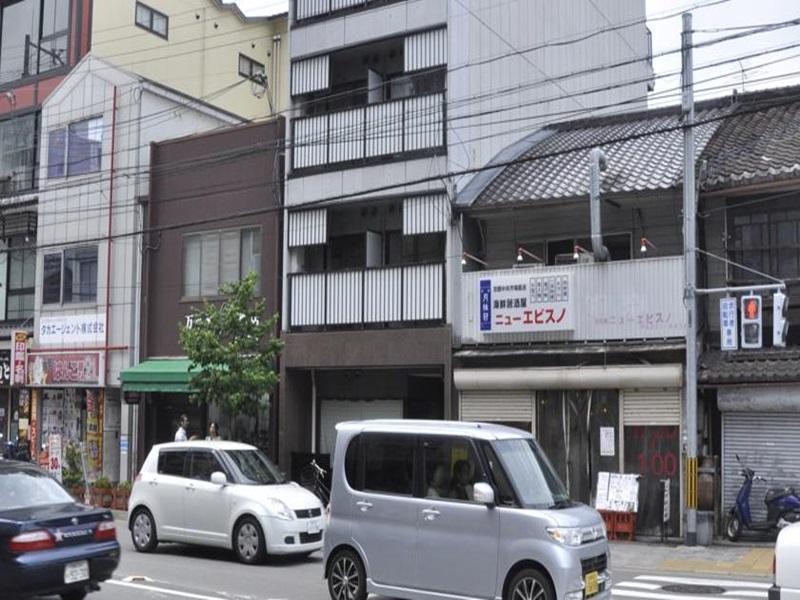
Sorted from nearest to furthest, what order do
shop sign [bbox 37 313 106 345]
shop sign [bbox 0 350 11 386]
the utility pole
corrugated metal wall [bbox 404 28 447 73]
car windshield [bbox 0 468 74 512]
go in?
1. car windshield [bbox 0 468 74 512]
2. the utility pole
3. corrugated metal wall [bbox 404 28 447 73]
4. shop sign [bbox 37 313 106 345]
5. shop sign [bbox 0 350 11 386]

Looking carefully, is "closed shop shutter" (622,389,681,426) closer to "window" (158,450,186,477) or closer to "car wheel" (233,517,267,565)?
"car wheel" (233,517,267,565)

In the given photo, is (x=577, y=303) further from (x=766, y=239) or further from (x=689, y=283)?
(x=766, y=239)

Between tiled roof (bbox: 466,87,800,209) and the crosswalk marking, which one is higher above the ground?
tiled roof (bbox: 466,87,800,209)

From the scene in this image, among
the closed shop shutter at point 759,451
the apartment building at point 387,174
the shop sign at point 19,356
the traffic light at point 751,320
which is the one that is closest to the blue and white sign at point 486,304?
the apartment building at point 387,174

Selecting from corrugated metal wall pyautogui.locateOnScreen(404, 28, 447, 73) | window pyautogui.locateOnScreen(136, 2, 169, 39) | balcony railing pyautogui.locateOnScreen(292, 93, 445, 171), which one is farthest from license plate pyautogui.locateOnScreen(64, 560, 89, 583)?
window pyautogui.locateOnScreen(136, 2, 169, 39)

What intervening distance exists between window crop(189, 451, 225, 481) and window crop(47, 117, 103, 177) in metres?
13.5

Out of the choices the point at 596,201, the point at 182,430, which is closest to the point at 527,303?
the point at 596,201

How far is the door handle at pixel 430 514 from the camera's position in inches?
398

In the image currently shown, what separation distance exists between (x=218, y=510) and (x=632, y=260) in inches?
345

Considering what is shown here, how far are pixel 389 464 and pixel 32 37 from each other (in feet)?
79.6

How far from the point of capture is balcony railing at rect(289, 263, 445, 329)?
2012cm

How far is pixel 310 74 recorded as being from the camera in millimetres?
22625

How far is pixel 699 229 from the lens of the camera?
18.5 metres

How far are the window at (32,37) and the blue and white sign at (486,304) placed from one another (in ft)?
53.9
